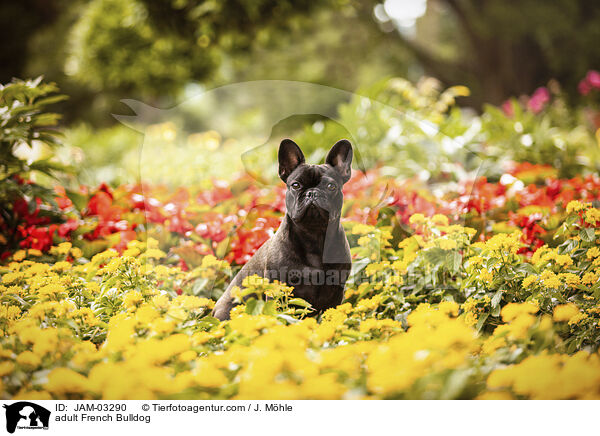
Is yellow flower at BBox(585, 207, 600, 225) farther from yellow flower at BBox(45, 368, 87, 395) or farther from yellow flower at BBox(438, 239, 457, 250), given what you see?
yellow flower at BBox(45, 368, 87, 395)

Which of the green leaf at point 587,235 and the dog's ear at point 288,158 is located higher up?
the dog's ear at point 288,158

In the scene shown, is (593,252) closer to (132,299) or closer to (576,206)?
(576,206)

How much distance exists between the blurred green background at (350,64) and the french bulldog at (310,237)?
0.82 meters

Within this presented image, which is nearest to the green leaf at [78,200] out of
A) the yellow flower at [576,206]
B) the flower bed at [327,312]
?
the flower bed at [327,312]

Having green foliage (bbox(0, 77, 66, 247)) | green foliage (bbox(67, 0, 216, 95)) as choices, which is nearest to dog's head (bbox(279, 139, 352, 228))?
green foliage (bbox(0, 77, 66, 247))

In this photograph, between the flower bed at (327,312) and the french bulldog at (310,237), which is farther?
the french bulldog at (310,237)

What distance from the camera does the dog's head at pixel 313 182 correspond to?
67.9 inches

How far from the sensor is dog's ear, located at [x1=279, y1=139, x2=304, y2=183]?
1767mm

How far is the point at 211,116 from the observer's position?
20.3 m

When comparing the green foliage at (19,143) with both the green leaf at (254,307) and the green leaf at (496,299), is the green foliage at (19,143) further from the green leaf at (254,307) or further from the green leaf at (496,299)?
the green leaf at (496,299)

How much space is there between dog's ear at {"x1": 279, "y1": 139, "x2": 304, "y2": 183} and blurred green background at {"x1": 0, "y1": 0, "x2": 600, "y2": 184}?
0.77 m
